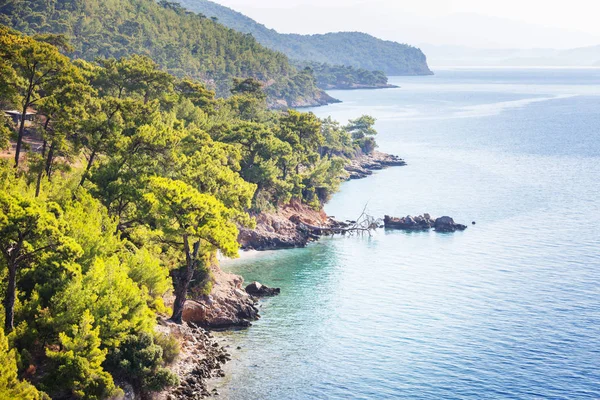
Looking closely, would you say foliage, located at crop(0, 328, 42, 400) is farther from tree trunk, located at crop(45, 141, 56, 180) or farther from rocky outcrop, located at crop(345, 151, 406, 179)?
rocky outcrop, located at crop(345, 151, 406, 179)

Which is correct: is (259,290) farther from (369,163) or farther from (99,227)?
(369,163)

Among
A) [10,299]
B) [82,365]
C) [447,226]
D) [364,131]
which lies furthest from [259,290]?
[364,131]

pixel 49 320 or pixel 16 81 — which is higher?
pixel 16 81

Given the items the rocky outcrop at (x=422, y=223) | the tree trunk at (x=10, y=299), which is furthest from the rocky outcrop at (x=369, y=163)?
the tree trunk at (x=10, y=299)

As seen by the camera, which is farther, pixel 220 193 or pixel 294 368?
pixel 220 193

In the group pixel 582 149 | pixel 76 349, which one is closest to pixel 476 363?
pixel 76 349

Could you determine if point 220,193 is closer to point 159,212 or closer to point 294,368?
point 159,212
